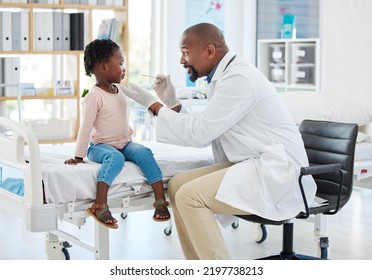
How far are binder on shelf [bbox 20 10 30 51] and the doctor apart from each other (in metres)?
2.53

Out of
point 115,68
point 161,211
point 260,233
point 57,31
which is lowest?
point 260,233

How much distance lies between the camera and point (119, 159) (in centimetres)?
285

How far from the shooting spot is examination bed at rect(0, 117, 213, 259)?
8.63 feet

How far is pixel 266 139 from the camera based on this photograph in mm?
Result: 2873

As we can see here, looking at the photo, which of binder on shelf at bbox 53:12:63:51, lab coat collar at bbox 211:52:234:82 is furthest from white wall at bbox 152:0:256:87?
lab coat collar at bbox 211:52:234:82

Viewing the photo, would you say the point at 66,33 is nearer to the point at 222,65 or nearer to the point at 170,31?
the point at 170,31

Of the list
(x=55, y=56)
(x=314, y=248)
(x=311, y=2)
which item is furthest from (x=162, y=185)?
(x=311, y=2)

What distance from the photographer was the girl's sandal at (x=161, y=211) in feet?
9.45

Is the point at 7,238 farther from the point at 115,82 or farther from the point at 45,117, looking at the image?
the point at 45,117

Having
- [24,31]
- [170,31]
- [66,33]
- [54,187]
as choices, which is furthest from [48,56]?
[54,187]

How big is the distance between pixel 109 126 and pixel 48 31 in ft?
8.45

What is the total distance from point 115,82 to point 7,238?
1.29 m

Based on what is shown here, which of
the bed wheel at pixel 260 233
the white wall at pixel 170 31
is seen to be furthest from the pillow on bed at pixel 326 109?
the white wall at pixel 170 31

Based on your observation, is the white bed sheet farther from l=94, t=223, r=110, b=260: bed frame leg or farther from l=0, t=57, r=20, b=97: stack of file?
l=0, t=57, r=20, b=97: stack of file
